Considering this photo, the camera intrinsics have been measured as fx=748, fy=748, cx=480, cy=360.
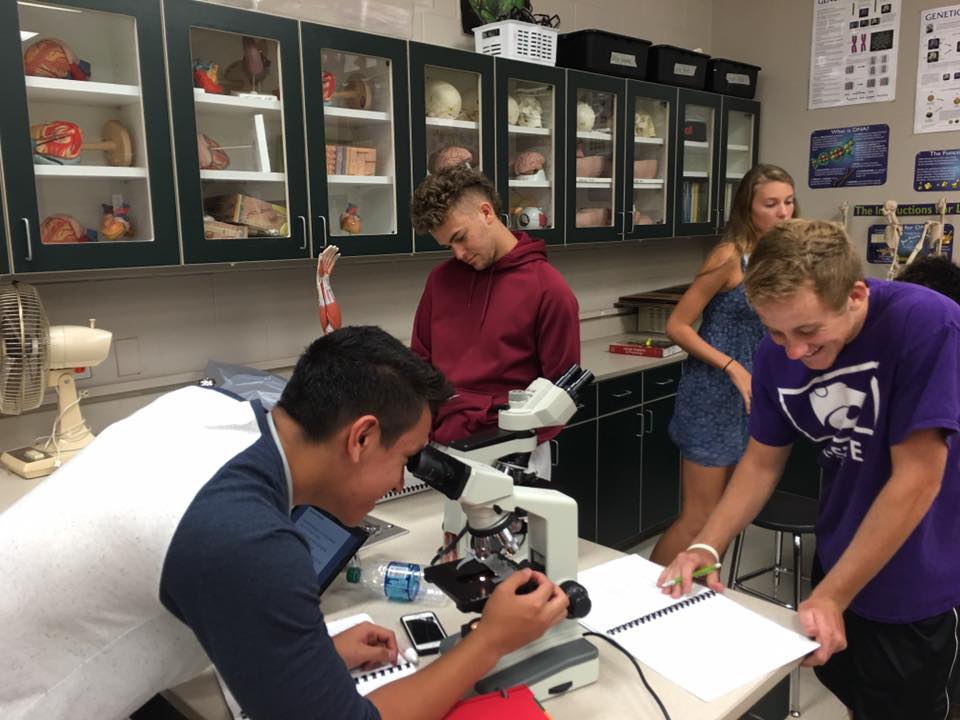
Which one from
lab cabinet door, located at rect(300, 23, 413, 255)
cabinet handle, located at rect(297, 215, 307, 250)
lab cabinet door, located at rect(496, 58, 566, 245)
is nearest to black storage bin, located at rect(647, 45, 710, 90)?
lab cabinet door, located at rect(496, 58, 566, 245)

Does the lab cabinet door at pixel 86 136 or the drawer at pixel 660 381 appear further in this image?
the drawer at pixel 660 381

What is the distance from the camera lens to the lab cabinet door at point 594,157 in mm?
3164

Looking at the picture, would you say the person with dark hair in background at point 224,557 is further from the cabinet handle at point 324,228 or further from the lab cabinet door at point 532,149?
the lab cabinet door at point 532,149

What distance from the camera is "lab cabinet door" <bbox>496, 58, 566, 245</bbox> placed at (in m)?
2.91

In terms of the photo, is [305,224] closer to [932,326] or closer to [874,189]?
[932,326]

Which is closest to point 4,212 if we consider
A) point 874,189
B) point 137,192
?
point 137,192

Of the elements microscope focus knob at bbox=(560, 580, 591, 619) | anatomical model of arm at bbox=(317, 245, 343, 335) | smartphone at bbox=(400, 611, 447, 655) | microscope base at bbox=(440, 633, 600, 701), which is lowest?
smartphone at bbox=(400, 611, 447, 655)

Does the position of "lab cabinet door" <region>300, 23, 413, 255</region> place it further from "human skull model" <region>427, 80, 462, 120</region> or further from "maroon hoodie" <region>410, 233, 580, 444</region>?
"maroon hoodie" <region>410, 233, 580, 444</region>

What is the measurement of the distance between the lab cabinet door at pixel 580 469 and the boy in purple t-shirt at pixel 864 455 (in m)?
1.48

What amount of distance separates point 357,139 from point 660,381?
68.1 inches

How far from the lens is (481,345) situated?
1966 mm

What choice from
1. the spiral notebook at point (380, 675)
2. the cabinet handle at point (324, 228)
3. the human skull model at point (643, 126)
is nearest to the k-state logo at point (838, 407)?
the spiral notebook at point (380, 675)

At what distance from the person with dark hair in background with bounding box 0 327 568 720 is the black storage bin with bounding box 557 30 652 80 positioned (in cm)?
254

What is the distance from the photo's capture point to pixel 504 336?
1936 millimetres
